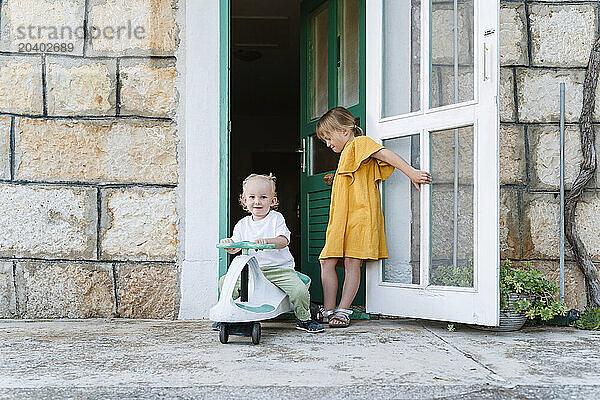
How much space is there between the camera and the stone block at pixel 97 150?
3.52 m

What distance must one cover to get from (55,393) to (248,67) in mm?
6159

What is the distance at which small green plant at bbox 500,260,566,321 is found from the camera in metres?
3.06

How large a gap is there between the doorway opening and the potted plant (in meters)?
3.39

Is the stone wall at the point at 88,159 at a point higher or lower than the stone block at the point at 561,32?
lower

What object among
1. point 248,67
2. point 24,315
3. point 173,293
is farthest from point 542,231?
point 248,67

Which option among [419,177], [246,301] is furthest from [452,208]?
[246,301]

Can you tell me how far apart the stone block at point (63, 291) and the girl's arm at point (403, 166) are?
160 cm

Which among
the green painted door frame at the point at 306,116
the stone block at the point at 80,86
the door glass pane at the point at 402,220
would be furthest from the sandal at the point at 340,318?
the stone block at the point at 80,86

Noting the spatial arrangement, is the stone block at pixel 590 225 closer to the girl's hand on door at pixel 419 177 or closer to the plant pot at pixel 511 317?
the plant pot at pixel 511 317

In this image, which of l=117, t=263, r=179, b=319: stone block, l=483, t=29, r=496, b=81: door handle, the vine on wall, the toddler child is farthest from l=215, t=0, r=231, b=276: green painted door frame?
the vine on wall

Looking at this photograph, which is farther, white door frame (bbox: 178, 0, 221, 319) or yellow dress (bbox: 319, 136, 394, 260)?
white door frame (bbox: 178, 0, 221, 319)

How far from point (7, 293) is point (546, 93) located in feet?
10.4

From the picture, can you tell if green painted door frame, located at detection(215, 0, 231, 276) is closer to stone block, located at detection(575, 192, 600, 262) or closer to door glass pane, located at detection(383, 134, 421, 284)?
door glass pane, located at detection(383, 134, 421, 284)

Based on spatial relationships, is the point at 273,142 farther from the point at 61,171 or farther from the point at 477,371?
the point at 477,371
